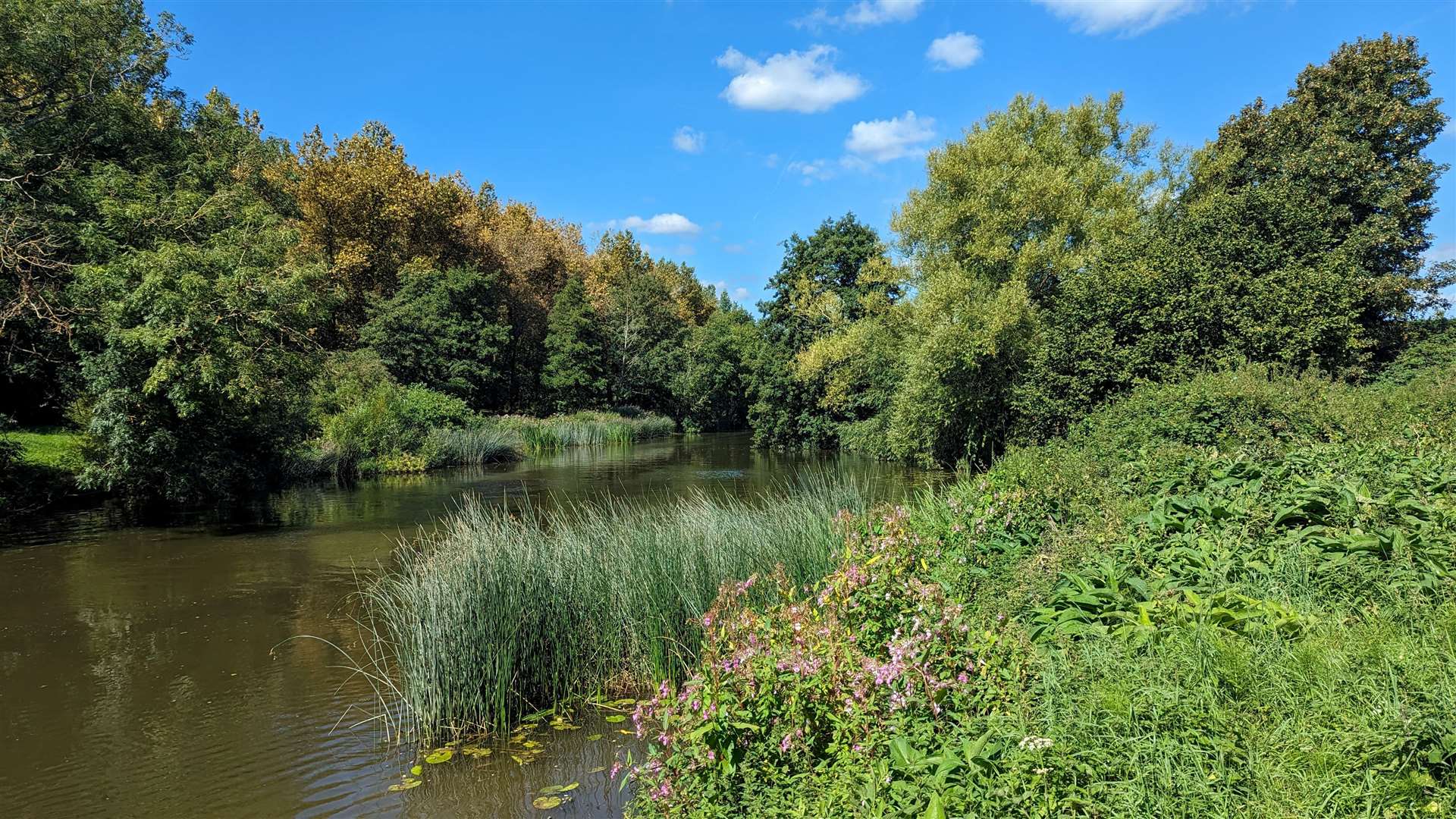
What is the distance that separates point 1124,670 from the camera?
2707 millimetres

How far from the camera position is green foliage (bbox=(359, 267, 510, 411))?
114 feet

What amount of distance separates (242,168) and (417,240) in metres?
9.97

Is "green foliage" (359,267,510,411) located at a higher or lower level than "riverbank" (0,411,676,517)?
higher

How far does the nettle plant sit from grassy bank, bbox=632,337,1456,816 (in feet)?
0.04

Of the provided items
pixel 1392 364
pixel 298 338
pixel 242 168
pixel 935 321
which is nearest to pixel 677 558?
pixel 298 338

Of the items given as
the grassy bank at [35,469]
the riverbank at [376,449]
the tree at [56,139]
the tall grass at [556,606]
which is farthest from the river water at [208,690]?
the tree at [56,139]

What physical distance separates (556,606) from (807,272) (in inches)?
1200

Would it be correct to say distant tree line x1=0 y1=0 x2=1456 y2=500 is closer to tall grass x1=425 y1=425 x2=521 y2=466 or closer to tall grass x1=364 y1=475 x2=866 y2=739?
tall grass x1=425 y1=425 x2=521 y2=466

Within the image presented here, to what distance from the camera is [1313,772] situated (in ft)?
6.96

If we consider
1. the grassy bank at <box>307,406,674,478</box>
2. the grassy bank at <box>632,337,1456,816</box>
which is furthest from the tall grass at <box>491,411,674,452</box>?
the grassy bank at <box>632,337,1456,816</box>

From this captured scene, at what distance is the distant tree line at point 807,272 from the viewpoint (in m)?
12.6

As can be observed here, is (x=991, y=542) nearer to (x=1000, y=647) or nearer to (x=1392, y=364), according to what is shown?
(x=1000, y=647)

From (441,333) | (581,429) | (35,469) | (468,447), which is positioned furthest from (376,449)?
(441,333)

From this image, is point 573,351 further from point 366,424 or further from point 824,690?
point 824,690
